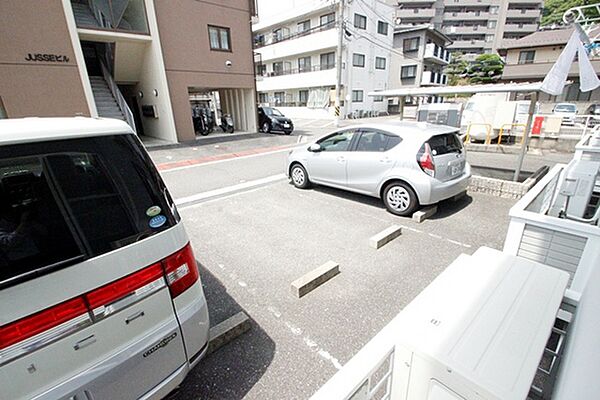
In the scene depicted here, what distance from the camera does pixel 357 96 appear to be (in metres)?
25.3

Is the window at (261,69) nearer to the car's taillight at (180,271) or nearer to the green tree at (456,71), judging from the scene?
the green tree at (456,71)

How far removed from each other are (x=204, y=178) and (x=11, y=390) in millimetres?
6333

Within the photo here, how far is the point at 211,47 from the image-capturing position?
12.7 meters

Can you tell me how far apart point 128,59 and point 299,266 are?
12993 mm

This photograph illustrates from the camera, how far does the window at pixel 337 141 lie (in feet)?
16.6

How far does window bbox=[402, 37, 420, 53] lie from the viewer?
1162 inches

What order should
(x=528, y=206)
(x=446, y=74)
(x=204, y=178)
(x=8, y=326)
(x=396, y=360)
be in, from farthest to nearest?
1. (x=446, y=74)
2. (x=204, y=178)
3. (x=528, y=206)
4. (x=396, y=360)
5. (x=8, y=326)

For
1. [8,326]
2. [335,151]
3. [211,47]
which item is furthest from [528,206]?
[211,47]

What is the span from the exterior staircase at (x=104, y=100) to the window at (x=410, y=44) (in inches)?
1153

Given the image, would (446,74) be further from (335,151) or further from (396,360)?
(396,360)

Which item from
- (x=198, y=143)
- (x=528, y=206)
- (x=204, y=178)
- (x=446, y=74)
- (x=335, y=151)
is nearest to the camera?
(x=528, y=206)

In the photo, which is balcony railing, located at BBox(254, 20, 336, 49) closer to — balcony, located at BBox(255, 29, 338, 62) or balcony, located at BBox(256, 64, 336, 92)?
balcony, located at BBox(255, 29, 338, 62)

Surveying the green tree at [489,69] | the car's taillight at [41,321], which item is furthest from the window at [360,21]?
the car's taillight at [41,321]

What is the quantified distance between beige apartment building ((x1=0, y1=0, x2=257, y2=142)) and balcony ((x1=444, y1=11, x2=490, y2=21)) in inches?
1819
